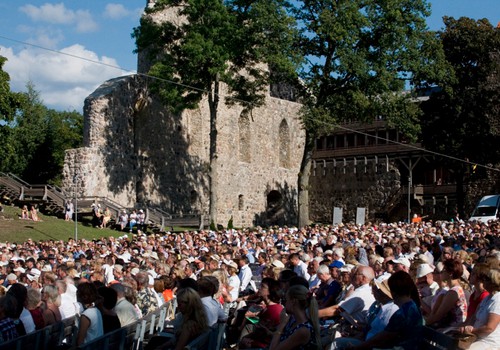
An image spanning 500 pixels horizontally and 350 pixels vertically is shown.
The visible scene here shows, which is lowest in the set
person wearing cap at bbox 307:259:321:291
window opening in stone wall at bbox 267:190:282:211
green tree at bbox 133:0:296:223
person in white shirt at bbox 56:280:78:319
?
person in white shirt at bbox 56:280:78:319

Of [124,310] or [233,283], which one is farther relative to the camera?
[233,283]

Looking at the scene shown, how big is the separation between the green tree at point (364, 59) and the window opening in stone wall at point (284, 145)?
16.7m

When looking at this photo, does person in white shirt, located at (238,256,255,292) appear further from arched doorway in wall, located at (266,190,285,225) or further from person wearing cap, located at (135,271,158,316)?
arched doorway in wall, located at (266,190,285,225)

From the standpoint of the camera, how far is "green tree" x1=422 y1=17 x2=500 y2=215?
38406 millimetres

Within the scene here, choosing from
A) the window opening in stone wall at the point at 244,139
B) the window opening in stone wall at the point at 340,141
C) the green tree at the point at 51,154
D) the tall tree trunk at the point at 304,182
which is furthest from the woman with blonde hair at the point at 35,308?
the green tree at the point at 51,154

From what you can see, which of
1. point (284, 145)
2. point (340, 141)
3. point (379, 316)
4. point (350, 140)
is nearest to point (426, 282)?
point (379, 316)

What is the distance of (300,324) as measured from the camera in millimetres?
6363

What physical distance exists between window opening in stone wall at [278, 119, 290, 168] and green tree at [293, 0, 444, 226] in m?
16.7

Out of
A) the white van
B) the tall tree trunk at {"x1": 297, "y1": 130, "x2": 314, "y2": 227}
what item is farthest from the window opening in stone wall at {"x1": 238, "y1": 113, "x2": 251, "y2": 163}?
the white van

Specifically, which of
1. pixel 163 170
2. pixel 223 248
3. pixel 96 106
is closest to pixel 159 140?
pixel 163 170

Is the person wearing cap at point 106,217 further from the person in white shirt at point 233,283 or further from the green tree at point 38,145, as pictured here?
the person in white shirt at point 233,283

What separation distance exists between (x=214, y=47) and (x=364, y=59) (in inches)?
256

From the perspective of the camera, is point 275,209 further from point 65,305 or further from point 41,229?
point 65,305

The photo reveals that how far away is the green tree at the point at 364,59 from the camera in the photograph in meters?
30.5
